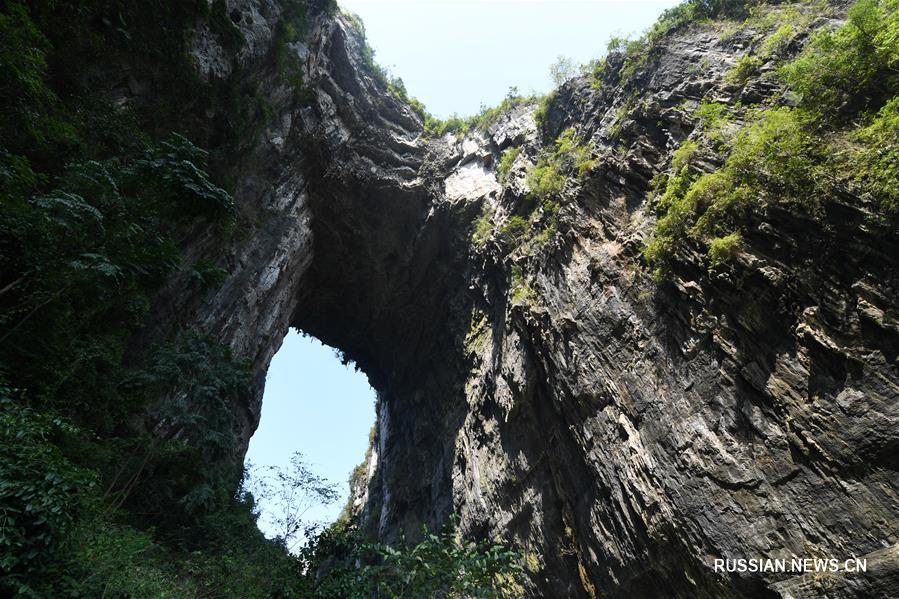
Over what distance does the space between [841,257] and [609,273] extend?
4.68 m

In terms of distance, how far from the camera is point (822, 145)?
24.3 feet

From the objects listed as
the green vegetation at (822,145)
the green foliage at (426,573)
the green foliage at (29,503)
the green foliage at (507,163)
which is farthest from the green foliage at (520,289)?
the green foliage at (29,503)

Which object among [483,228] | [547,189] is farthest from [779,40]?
[483,228]

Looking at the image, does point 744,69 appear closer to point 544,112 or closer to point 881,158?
point 881,158

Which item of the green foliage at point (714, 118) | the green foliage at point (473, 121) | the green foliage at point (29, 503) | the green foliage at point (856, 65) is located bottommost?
the green foliage at point (29, 503)

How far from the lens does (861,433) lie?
18.9ft

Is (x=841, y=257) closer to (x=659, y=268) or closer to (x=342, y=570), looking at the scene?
(x=659, y=268)

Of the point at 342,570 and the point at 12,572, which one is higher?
the point at 342,570

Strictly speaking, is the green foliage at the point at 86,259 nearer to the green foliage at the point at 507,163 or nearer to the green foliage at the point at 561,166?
the green foliage at the point at 561,166

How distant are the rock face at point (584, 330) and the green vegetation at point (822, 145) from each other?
41 centimetres

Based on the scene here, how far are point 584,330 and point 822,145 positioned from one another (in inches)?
229

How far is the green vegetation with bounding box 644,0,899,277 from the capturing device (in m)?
6.75

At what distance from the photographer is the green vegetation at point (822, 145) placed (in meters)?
6.75

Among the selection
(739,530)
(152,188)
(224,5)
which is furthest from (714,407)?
(224,5)
